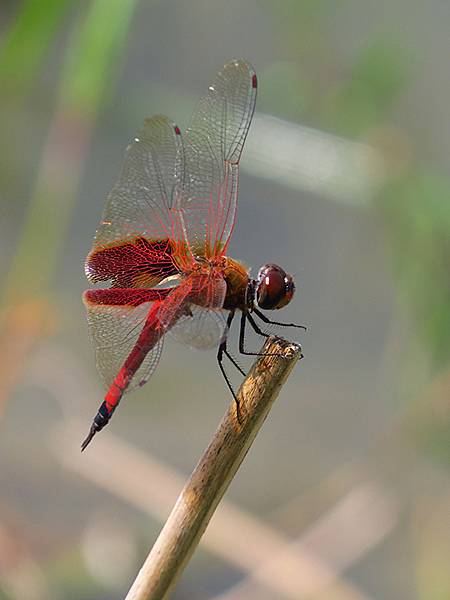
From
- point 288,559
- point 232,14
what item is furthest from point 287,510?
point 232,14

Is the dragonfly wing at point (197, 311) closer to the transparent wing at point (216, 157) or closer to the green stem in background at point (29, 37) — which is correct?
the transparent wing at point (216, 157)

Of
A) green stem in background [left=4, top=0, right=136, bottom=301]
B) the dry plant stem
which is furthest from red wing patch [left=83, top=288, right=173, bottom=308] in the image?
green stem in background [left=4, top=0, right=136, bottom=301]

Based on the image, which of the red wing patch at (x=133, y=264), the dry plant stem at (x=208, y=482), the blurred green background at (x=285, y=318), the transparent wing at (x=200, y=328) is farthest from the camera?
the blurred green background at (x=285, y=318)

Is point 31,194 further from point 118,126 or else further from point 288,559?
point 288,559

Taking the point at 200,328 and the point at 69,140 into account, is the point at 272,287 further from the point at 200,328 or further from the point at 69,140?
the point at 69,140

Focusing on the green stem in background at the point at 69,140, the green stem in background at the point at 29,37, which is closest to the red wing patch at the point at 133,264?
the green stem in background at the point at 69,140

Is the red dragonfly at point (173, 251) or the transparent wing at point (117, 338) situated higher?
the red dragonfly at point (173, 251)
